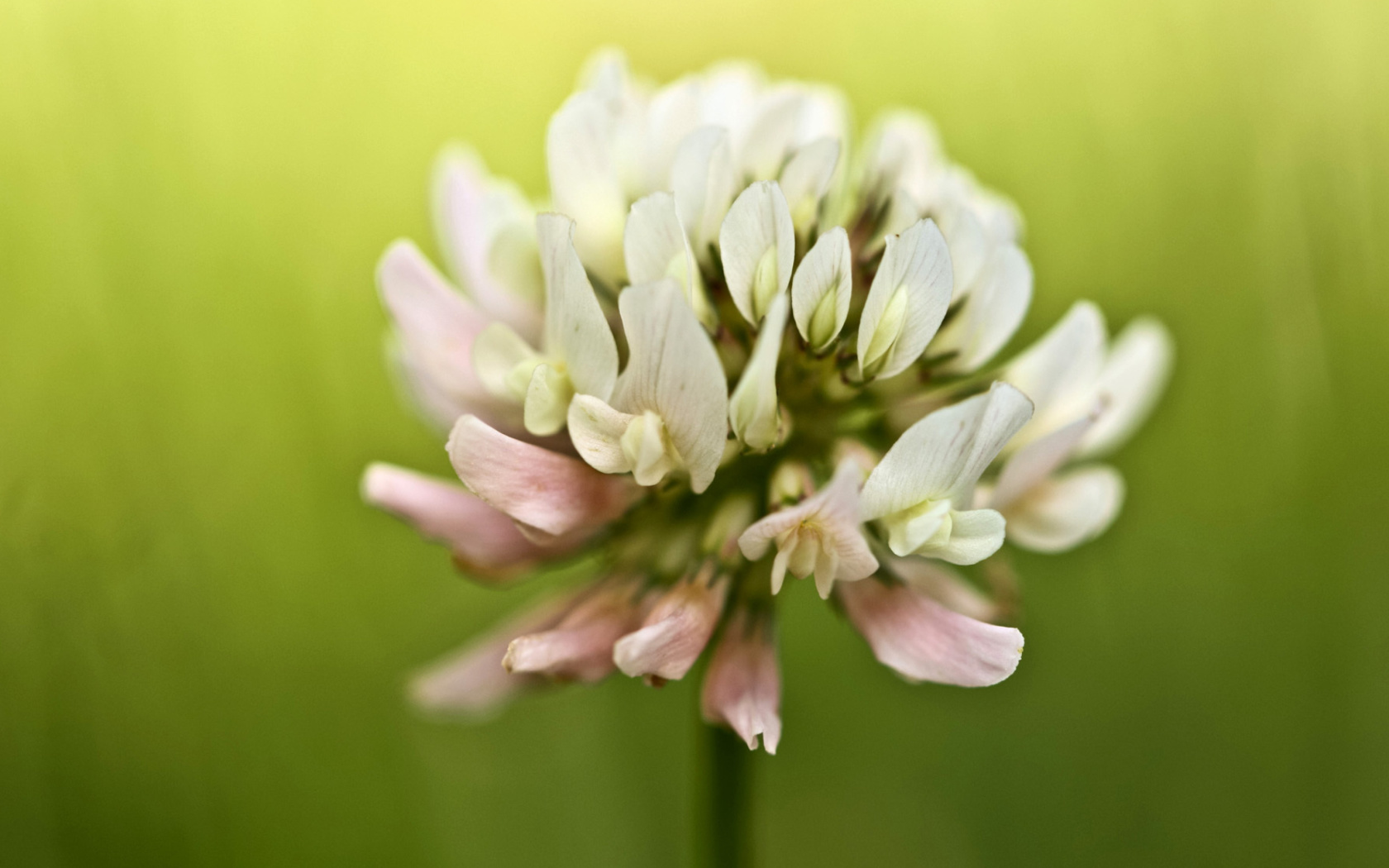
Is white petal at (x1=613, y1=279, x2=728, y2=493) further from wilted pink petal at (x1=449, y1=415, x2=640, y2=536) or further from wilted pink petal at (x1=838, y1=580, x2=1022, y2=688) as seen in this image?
wilted pink petal at (x1=838, y1=580, x2=1022, y2=688)

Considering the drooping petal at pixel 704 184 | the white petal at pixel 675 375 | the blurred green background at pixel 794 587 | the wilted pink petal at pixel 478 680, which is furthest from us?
the blurred green background at pixel 794 587

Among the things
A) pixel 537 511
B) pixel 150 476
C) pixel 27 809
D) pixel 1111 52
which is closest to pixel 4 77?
pixel 150 476

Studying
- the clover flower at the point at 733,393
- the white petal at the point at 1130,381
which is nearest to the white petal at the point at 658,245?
the clover flower at the point at 733,393

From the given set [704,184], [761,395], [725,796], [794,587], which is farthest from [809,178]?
[794,587]

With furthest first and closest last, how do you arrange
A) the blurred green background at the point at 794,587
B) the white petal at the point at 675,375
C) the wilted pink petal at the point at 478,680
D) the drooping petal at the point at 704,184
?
the blurred green background at the point at 794,587 → the wilted pink petal at the point at 478,680 → the drooping petal at the point at 704,184 → the white petal at the point at 675,375

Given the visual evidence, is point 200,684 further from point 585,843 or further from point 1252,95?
point 1252,95

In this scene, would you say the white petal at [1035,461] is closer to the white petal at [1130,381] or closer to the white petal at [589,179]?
the white petal at [1130,381]
